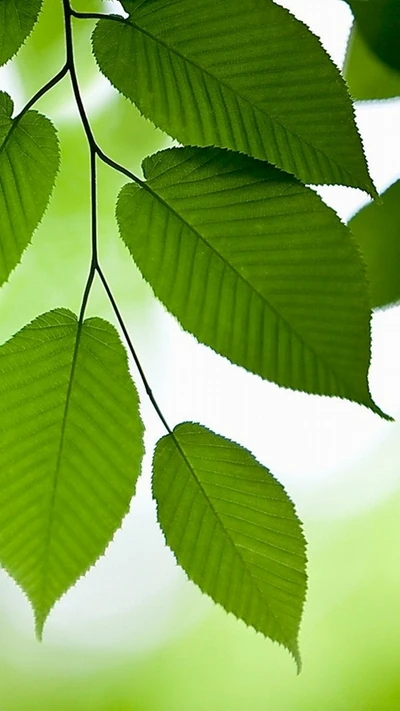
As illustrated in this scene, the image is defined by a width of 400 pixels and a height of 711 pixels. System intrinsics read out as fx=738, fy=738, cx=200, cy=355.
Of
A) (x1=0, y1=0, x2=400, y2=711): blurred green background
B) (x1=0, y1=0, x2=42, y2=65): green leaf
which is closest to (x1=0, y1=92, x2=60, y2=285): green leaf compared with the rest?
(x1=0, y1=0, x2=42, y2=65): green leaf

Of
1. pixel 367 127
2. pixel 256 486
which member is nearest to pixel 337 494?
pixel 367 127

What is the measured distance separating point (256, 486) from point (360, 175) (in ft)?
0.39

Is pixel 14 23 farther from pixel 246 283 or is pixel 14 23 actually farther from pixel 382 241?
pixel 382 241

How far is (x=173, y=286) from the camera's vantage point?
0.26 meters

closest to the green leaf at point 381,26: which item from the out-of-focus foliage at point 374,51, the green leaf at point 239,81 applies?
the out-of-focus foliage at point 374,51

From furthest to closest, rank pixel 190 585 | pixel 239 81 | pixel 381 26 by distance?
pixel 190 585 < pixel 381 26 < pixel 239 81

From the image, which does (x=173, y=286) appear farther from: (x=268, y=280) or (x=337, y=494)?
(x=337, y=494)

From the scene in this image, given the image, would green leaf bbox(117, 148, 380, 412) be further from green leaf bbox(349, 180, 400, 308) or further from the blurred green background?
the blurred green background

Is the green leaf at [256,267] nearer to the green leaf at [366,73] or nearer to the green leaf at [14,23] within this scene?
the green leaf at [14,23]

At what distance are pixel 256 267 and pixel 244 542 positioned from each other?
0.10 m

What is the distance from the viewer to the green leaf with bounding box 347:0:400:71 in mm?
414

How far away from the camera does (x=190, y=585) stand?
747 mm

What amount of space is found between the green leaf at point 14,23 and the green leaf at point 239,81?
0.02 meters

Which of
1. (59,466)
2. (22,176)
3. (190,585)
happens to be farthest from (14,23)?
(190,585)
